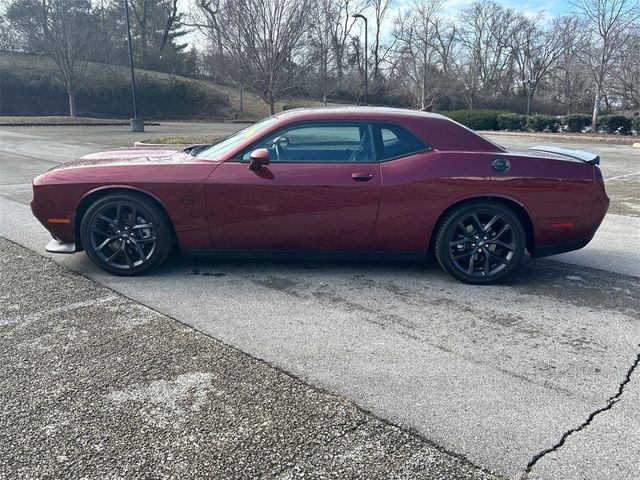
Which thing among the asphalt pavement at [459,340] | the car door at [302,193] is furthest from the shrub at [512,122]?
the car door at [302,193]

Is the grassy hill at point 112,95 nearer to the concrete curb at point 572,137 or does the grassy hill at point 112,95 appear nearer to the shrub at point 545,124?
the concrete curb at point 572,137

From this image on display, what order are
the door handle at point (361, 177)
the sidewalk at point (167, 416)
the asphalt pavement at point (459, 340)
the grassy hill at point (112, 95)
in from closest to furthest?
1. the sidewalk at point (167, 416)
2. the asphalt pavement at point (459, 340)
3. the door handle at point (361, 177)
4. the grassy hill at point (112, 95)

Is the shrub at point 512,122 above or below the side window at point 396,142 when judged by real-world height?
above

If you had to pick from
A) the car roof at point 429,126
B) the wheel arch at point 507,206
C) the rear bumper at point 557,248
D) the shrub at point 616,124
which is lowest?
the rear bumper at point 557,248

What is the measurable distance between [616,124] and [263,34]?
18427 mm

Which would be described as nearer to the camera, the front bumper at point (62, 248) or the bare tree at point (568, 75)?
the front bumper at point (62, 248)

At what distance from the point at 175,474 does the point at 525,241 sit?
11.3 feet

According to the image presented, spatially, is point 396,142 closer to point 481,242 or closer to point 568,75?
point 481,242

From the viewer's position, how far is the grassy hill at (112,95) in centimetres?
3936

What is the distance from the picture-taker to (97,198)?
4.36 meters

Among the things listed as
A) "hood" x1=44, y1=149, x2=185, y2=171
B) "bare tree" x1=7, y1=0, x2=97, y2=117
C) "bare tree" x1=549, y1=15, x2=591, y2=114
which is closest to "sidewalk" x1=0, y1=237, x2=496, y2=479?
"hood" x1=44, y1=149, x2=185, y2=171

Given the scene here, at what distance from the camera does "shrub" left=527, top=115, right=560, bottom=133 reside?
2767 centimetres

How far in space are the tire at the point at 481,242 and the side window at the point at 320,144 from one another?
3.03 feet

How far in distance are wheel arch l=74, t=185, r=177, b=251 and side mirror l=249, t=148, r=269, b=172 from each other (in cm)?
84
